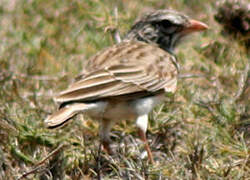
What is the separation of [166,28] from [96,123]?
3.45 feet

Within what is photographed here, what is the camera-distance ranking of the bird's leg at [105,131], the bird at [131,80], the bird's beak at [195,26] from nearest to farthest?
the bird at [131,80], the bird's leg at [105,131], the bird's beak at [195,26]

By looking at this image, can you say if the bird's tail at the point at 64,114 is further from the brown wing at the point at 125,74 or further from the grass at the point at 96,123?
the grass at the point at 96,123

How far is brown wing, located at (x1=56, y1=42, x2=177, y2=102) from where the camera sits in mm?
3777

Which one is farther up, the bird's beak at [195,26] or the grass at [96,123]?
the bird's beak at [195,26]

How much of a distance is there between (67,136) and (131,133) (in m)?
0.57

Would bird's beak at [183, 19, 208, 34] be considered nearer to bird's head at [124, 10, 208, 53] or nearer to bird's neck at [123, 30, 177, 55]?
bird's head at [124, 10, 208, 53]

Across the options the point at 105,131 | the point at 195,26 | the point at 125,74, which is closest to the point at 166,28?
the point at 195,26

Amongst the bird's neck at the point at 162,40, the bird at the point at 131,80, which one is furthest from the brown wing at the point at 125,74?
the bird's neck at the point at 162,40

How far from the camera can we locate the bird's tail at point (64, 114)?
136 inches

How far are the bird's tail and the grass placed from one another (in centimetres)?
18

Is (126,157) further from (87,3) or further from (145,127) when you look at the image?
(87,3)

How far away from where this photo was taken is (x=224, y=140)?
3869 mm

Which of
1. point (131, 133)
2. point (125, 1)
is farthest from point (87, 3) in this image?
point (131, 133)

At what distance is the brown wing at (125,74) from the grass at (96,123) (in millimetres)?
298
